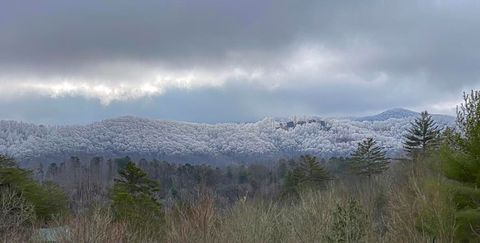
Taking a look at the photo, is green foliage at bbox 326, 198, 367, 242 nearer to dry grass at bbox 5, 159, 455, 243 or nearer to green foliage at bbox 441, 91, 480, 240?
dry grass at bbox 5, 159, 455, 243

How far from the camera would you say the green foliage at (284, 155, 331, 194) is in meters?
53.5

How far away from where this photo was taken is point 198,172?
8700 centimetres

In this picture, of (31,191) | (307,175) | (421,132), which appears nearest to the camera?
(31,191)

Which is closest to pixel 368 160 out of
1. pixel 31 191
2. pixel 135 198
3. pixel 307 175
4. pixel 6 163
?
pixel 307 175

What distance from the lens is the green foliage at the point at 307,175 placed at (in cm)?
5347

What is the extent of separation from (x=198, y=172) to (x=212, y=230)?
7191 cm

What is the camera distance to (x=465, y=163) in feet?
62.3

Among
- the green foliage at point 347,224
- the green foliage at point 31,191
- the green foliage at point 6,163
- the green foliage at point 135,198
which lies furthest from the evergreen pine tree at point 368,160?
the green foliage at point 347,224

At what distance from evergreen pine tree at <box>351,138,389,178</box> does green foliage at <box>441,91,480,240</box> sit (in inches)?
1481

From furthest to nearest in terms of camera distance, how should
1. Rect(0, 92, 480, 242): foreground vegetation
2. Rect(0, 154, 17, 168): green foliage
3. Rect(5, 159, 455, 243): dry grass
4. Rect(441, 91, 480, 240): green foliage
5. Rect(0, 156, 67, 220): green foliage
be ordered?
Rect(0, 154, 17, 168): green foliage → Rect(0, 156, 67, 220): green foliage → Rect(441, 91, 480, 240): green foliage → Rect(0, 92, 480, 242): foreground vegetation → Rect(5, 159, 455, 243): dry grass

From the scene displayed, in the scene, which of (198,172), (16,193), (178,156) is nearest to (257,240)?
(16,193)

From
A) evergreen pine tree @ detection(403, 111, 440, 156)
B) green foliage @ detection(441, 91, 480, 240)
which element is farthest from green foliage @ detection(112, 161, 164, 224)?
evergreen pine tree @ detection(403, 111, 440, 156)

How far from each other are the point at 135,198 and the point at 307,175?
23686 mm

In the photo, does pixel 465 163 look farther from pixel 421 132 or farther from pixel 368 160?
pixel 368 160
